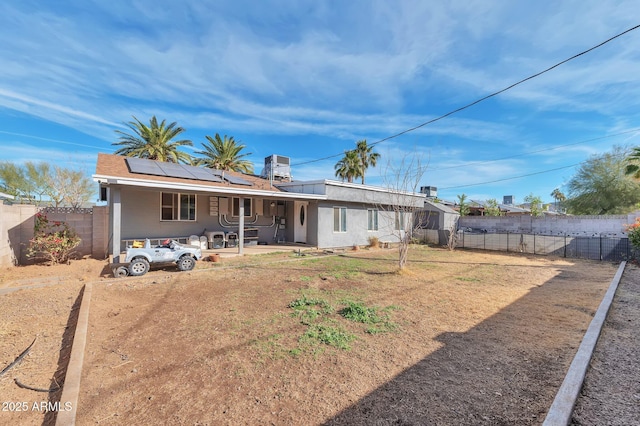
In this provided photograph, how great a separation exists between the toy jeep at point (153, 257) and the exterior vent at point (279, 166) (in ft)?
35.6

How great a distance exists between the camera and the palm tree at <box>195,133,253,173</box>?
25000mm

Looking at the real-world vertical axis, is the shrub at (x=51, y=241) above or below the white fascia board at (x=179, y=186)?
below

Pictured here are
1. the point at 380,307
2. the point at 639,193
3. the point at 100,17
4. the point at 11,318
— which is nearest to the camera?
the point at 11,318

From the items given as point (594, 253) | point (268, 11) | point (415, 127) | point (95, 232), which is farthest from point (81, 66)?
point (594, 253)

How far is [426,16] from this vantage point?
8.80 meters

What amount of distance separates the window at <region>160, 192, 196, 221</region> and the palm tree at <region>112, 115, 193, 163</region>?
501 inches

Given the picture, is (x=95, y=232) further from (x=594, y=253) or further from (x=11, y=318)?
(x=594, y=253)

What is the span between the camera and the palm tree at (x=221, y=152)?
82.0ft

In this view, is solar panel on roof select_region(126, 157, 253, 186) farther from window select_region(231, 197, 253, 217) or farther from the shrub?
the shrub

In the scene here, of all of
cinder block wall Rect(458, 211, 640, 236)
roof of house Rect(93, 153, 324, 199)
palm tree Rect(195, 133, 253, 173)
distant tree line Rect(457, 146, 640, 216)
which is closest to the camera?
roof of house Rect(93, 153, 324, 199)

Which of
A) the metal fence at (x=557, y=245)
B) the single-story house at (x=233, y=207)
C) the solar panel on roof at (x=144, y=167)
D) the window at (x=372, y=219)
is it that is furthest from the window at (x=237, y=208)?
the metal fence at (x=557, y=245)

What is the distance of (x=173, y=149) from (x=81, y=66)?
1296 centimetres

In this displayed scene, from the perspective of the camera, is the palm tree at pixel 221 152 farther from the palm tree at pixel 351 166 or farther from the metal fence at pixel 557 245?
the metal fence at pixel 557 245

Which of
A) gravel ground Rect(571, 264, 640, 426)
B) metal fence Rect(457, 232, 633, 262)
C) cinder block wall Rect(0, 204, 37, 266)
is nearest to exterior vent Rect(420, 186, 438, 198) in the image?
metal fence Rect(457, 232, 633, 262)
